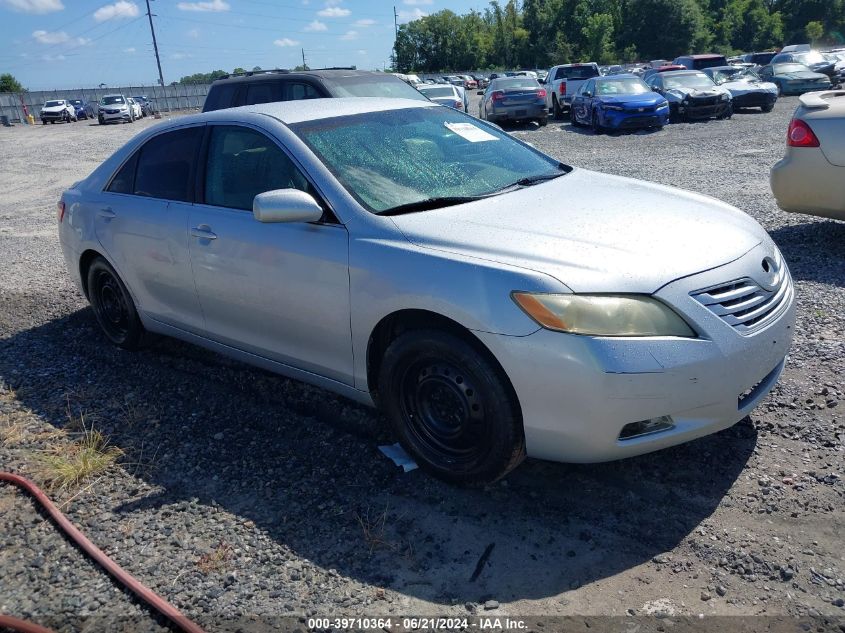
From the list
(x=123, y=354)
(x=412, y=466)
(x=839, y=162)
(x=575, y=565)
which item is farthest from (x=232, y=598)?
(x=839, y=162)

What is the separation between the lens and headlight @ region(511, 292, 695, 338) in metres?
2.81

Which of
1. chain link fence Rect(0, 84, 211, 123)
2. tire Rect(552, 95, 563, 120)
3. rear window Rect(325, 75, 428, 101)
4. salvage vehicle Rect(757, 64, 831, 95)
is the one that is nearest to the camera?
rear window Rect(325, 75, 428, 101)

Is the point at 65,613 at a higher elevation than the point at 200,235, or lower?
lower

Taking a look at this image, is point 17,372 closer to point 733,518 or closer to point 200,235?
point 200,235

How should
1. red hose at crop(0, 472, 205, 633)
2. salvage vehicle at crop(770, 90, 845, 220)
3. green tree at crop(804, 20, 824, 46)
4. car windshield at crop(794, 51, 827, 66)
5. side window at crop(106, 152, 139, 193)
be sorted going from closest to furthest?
red hose at crop(0, 472, 205, 633), side window at crop(106, 152, 139, 193), salvage vehicle at crop(770, 90, 845, 220), car windshield at crop(794, 51, 827, 66), green tree at crop(804, 20, 824, 46)

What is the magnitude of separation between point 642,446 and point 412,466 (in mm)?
1147

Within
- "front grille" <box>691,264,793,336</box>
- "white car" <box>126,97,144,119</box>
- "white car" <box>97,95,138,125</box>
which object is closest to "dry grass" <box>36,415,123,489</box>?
"front grille" <box>691,264,793,336</box>

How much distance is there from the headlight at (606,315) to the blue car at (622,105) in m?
17.2

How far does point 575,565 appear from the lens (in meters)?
2.81

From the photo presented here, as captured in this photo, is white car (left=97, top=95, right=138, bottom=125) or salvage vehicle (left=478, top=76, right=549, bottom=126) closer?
salvage vehicle (left=478, top=76, right=549, bottom=126)

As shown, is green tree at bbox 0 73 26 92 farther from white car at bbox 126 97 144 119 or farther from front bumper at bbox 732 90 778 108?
front bumper at bbox 732 90 778 108

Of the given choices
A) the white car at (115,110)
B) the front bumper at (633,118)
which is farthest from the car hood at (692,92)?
the white car at (115,110)

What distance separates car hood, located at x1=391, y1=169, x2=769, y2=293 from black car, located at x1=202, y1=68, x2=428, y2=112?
6.18m

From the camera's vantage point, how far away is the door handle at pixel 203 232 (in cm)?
409
